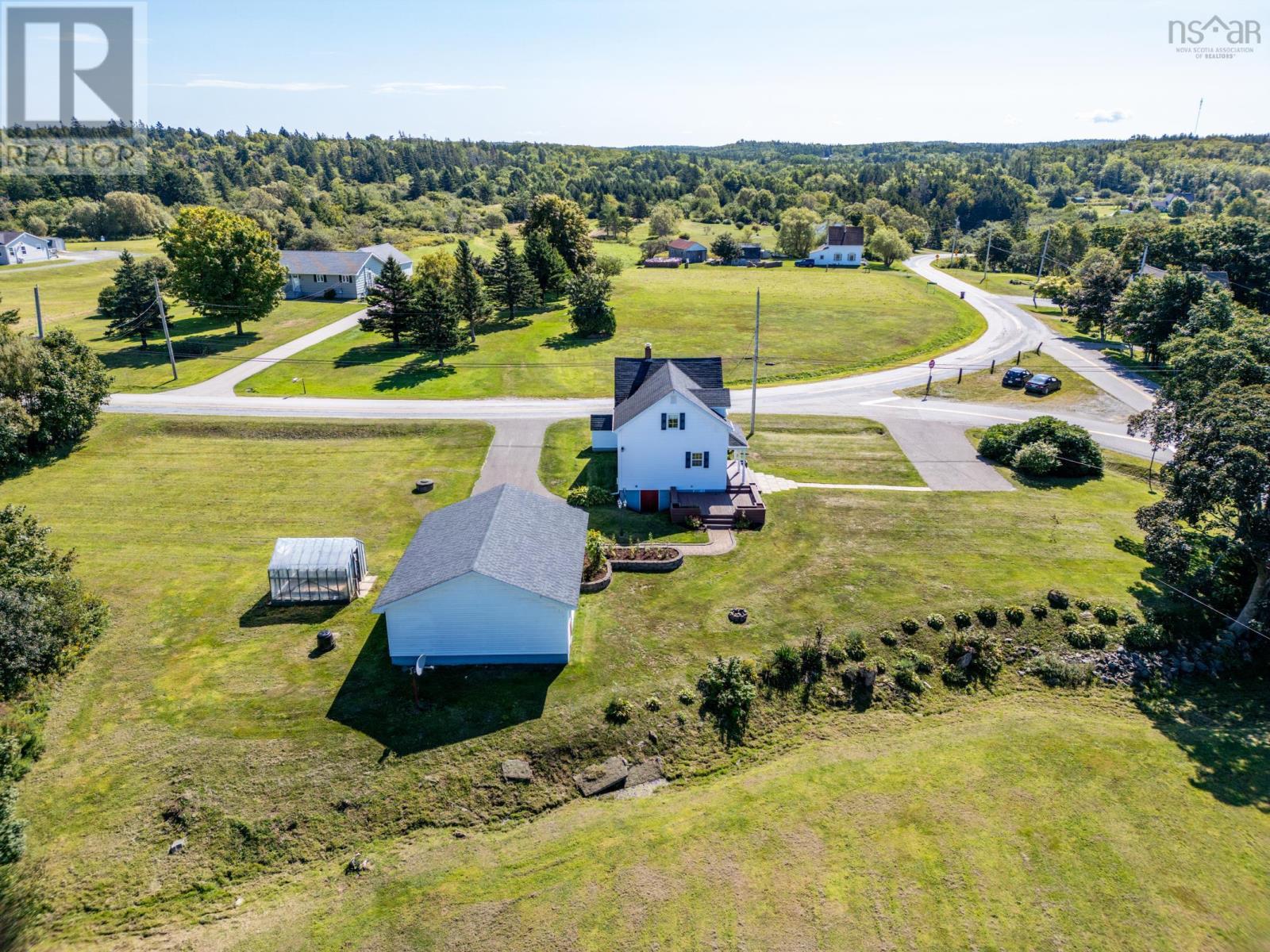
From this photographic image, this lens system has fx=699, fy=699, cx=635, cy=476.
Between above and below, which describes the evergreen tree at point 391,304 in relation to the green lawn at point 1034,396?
above

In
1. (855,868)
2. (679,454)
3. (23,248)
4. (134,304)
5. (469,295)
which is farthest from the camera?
(23,248)

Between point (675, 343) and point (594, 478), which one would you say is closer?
point (594, 478)

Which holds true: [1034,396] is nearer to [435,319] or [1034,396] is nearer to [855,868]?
[855,868]

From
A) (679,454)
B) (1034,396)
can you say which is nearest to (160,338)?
(679,454)

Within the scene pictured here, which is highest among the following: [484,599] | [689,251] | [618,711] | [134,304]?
[689,251]

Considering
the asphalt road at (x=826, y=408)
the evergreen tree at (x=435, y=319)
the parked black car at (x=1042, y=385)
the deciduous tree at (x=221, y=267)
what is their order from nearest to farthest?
1. the asphalt road at (x=826, y=408)
2. the parked black car at (x=1042, y=385)
3. the evergreen tree at (x=435, y=319)
4. the deciduous tree at (x=221, y=267)

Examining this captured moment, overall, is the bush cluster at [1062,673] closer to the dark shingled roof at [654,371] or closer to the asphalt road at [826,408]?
the asphalt road at [826,408]

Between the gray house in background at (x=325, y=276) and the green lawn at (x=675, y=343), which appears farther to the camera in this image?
the gray house in background at (x=325, y=276)

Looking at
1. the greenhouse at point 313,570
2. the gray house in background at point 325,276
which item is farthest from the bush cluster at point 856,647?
the gray house in background at point 325,276
